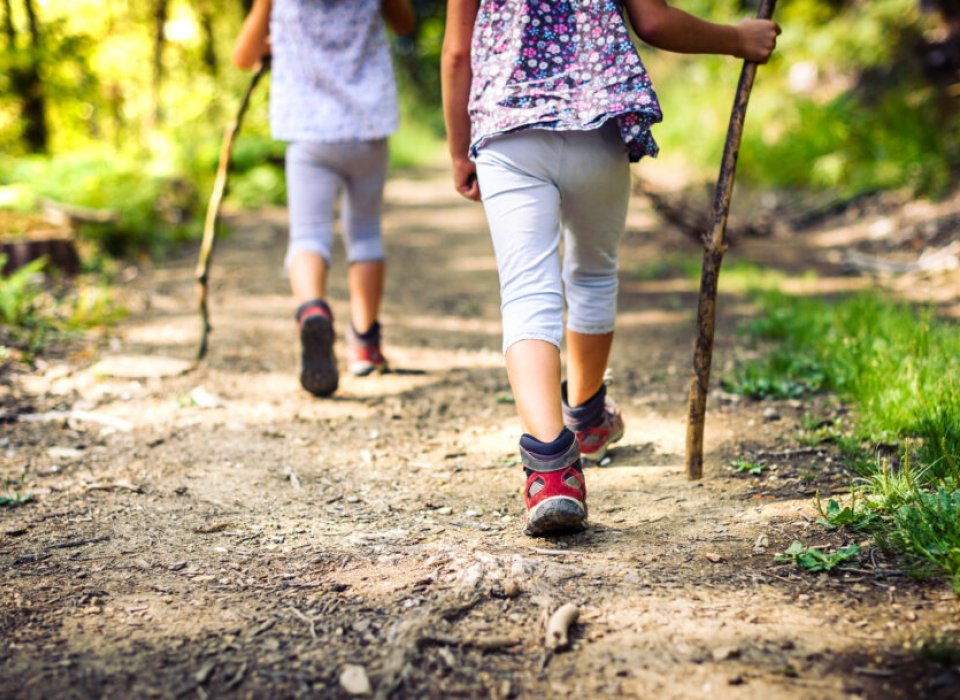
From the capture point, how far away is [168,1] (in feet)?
36.9

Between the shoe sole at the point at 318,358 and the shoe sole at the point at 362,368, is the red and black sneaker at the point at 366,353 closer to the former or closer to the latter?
the shoe sole at the point at 362,368

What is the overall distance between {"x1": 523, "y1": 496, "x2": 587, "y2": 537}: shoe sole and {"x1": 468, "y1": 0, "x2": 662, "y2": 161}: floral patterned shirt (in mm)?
963

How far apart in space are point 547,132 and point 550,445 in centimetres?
82

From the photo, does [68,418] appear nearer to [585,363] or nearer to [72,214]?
[585,363]

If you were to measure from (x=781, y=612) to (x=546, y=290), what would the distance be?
0.98 metres

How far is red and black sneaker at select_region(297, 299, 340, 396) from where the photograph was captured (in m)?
3.61

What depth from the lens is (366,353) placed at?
418 centimetres

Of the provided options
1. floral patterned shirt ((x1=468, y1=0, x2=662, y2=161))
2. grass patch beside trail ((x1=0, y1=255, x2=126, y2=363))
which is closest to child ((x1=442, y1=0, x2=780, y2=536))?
floral patterned shirt ((x1=468, y1=0, x2=662, y2=161))

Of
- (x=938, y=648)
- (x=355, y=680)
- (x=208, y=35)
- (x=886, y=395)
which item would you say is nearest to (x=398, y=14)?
(x=886, y=395)

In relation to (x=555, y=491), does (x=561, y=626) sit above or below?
below

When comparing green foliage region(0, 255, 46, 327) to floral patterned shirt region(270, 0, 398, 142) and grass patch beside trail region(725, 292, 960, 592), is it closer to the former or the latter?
floral patterned shirt region(270, 0, 398, 142)

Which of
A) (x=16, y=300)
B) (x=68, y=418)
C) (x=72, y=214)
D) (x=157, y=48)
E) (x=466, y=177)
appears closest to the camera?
(x=466, y=177)

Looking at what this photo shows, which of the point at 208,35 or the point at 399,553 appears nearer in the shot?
the point at 399,553

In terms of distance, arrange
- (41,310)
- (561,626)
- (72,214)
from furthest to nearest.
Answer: (72,214) < (41,310) < (561,626)
